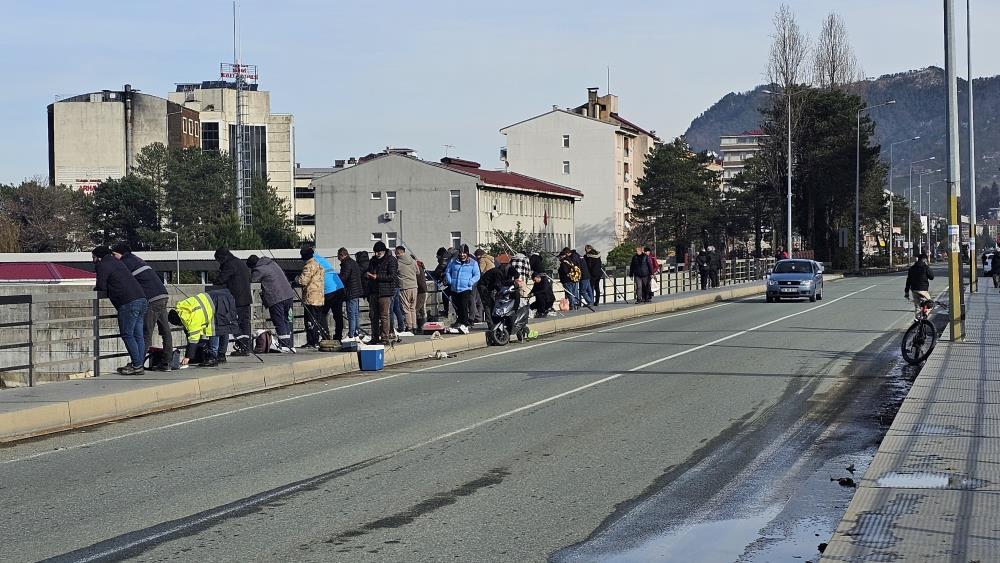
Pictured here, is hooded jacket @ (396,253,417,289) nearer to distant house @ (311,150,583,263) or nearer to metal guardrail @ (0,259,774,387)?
metal guardrail @ (0,259,774,387)

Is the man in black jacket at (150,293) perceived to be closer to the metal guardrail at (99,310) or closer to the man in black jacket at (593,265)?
the metal guardrail at (99,310)

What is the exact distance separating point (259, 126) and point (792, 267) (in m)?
106

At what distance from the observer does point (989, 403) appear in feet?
40.5

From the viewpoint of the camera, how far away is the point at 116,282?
16.1 metres

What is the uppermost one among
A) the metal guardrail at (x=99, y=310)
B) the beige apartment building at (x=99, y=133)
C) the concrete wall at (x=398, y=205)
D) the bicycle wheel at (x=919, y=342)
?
the beige apartment building at (x=99, y=133)

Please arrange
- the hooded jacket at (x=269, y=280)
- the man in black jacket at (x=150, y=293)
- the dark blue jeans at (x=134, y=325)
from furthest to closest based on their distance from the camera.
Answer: the hooded jacket at (x=269, y=280), the man in black jacket at (x=150, y=293), the dark blue jeans at (x=134, y=325)

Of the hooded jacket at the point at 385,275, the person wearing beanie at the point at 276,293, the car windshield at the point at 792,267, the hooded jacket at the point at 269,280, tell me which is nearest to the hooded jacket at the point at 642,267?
the car windshield at the point at 792,267

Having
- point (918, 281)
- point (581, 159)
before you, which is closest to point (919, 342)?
point (918, 281)

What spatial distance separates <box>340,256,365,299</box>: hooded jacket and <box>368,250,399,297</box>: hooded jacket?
1.10 feet

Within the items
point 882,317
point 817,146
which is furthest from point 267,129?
point 882,317

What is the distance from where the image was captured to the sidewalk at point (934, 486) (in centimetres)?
654

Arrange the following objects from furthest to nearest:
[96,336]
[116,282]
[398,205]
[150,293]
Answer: [398,205]
[150,293]
[96,336]
[116,282]

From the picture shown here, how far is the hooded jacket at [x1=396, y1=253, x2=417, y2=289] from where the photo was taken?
23.8 meters

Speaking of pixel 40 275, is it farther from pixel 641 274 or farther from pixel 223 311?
pixel 223 311
